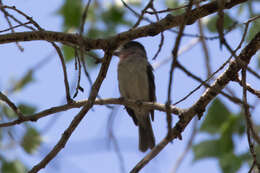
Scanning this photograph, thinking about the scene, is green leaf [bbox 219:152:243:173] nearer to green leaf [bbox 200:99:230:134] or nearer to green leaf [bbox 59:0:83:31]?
green leaf [bbox 200:99:230:134]

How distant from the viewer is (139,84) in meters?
6.98

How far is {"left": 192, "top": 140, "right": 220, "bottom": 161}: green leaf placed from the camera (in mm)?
6359

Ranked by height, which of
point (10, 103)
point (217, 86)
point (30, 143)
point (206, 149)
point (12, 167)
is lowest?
point (12, 167)

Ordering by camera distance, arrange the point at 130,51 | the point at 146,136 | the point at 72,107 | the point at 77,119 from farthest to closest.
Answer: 1. the point at 130,51
2. the point at 146,136
3. the point at 72,107
4. the point at 77,119

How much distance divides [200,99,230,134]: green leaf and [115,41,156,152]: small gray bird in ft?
3.34

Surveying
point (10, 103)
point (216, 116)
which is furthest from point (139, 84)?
point (10, 103)

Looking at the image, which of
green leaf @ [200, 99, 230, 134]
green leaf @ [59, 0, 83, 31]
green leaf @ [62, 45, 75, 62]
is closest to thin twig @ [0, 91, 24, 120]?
green leaf @ [62, 45, 75, 62]

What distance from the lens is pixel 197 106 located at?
3.25 metres

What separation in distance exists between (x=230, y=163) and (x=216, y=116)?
1.22m

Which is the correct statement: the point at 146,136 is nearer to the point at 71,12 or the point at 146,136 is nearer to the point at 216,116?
the point at 216,116

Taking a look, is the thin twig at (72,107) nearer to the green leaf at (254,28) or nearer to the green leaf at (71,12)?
the green leaf at (254,28)

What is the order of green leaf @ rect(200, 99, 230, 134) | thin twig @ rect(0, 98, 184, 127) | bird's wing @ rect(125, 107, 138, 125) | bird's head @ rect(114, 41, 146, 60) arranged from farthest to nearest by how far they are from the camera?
1. bird's head @ rect(114, 41, 146, 60)
2. bird's wing @ rect(125, 107, 138, 125)
3. green leaf @ rect(200, 99, 230, 134)
4. thin twig @ rect(0, 98, 184, 127)

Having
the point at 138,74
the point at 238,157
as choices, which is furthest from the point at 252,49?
the point at 138,74

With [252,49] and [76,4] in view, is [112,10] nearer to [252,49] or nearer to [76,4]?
[76,4]
